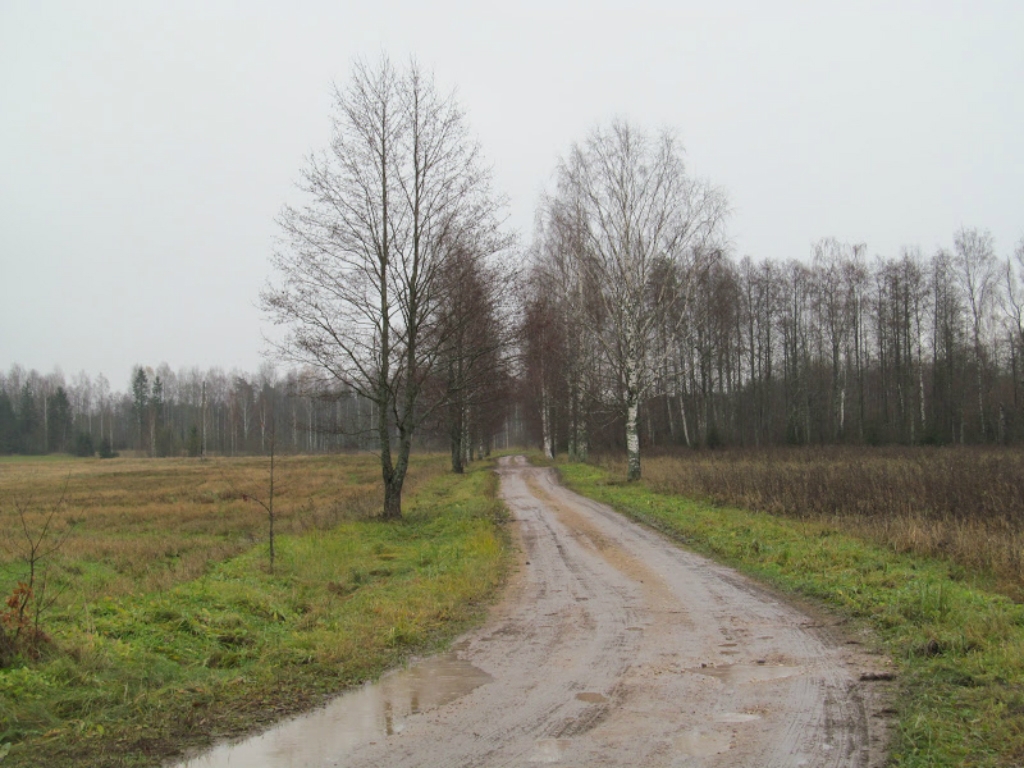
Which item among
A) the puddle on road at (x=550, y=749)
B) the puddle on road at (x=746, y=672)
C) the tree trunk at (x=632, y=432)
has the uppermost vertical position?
the tree trunk at (x=632, y=432)

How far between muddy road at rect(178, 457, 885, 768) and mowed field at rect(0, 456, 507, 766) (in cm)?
61

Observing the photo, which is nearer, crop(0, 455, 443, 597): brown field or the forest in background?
crop(0, 455, 443, 597): brown field

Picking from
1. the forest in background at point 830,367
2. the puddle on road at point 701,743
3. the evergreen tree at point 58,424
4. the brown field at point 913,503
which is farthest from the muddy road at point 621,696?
the evergreen tree at point 58,424

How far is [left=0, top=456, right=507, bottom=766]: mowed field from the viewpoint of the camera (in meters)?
5.04

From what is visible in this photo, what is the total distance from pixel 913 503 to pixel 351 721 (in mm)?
14094

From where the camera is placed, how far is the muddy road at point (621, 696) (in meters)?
4.57

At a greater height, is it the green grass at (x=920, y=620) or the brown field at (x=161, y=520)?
the green grass at (x=920, y=620)

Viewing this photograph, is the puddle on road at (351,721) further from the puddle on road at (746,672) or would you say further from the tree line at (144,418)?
the tree line at (144,418)

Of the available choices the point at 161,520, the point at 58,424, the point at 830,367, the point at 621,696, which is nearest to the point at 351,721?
the point at 621,696

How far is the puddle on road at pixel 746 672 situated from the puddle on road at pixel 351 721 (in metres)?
2.00

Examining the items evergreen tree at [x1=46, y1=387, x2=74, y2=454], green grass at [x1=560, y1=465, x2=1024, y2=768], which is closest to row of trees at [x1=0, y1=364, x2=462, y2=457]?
evergreen tree at [x1=46, y1=387, x2=74, y2=454]

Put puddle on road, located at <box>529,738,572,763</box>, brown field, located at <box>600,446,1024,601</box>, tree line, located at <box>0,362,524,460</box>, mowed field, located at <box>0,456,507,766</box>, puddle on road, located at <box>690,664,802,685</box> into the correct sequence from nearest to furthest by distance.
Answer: puddle on road, located at <box>529,738,572,763</box>, mowed field, located at <box>0,456,507,766</box>, puddle on road, located at <box>690,664,802,685</box>, brown field, located at <box>600,446,1024,601</box>, tree line, located at <box>0,362,524,460</box>

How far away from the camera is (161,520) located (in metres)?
24.5

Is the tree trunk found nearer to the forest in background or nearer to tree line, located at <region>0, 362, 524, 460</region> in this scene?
the forest in background
